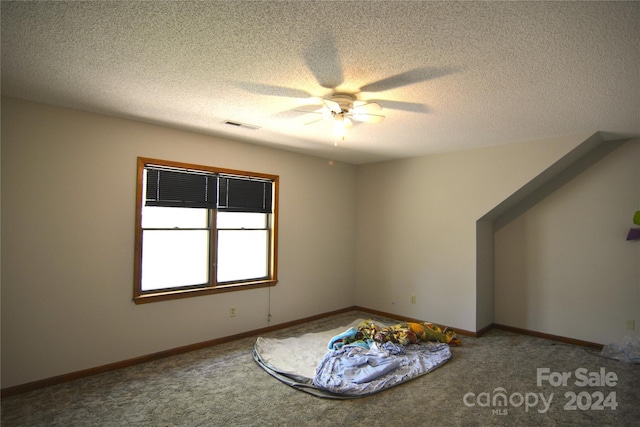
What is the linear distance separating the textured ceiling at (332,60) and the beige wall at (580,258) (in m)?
0.81

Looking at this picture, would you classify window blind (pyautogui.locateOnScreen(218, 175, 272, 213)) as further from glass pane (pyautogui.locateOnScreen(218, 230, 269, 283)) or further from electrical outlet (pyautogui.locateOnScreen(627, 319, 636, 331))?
electrical outlet (pyautogui.locateOnScreen(627, 319, 636, 331))

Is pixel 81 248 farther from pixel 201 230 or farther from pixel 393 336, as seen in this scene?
pixel 393 336

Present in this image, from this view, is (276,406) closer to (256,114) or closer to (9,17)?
(256,114)

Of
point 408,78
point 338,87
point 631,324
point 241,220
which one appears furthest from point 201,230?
point 631,324

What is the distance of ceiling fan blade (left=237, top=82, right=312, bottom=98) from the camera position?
8.70ft

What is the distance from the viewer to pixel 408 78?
2.47 meters

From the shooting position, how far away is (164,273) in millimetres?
3908

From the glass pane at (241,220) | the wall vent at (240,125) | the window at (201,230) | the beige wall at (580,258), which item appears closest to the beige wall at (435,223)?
the beige wall at (580,258)

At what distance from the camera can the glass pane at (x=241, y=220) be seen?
4391 millimetres

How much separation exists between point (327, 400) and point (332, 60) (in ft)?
8.55

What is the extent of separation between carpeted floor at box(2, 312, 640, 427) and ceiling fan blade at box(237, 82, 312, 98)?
8.17 ft

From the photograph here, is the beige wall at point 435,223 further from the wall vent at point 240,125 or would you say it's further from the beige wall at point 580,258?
the wall vent at point 240,125

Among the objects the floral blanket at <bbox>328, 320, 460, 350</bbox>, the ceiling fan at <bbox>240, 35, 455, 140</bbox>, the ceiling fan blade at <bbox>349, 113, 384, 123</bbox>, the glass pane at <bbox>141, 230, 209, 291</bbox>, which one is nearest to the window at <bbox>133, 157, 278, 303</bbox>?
the glass pane at <bbox>141, 230, 209, 291</bbox>

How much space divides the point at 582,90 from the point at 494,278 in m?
3.10
